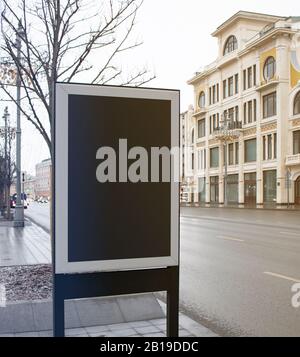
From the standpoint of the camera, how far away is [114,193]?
3.46 meters

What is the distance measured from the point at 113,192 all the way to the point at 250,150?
5078 centimetres

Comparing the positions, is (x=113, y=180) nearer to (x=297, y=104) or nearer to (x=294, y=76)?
(x=297, y=104)

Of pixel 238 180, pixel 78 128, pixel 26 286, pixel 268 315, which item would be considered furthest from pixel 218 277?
pixel 238 180

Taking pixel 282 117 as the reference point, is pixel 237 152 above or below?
below

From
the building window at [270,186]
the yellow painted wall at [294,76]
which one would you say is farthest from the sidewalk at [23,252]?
the yellow painted wall at [294,76]

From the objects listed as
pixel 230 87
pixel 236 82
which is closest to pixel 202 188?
pixel 230 87

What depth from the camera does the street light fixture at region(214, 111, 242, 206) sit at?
53969mm

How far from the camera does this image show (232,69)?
183ft

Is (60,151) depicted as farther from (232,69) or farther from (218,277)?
(232,69)

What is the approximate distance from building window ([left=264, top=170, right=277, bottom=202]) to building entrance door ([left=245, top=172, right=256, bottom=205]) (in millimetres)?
2010

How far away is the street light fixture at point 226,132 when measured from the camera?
53969 millimetres

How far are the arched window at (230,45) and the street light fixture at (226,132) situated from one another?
286 inches

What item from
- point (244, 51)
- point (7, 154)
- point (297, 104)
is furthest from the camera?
point (244, 51)

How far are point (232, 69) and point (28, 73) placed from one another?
167ft
